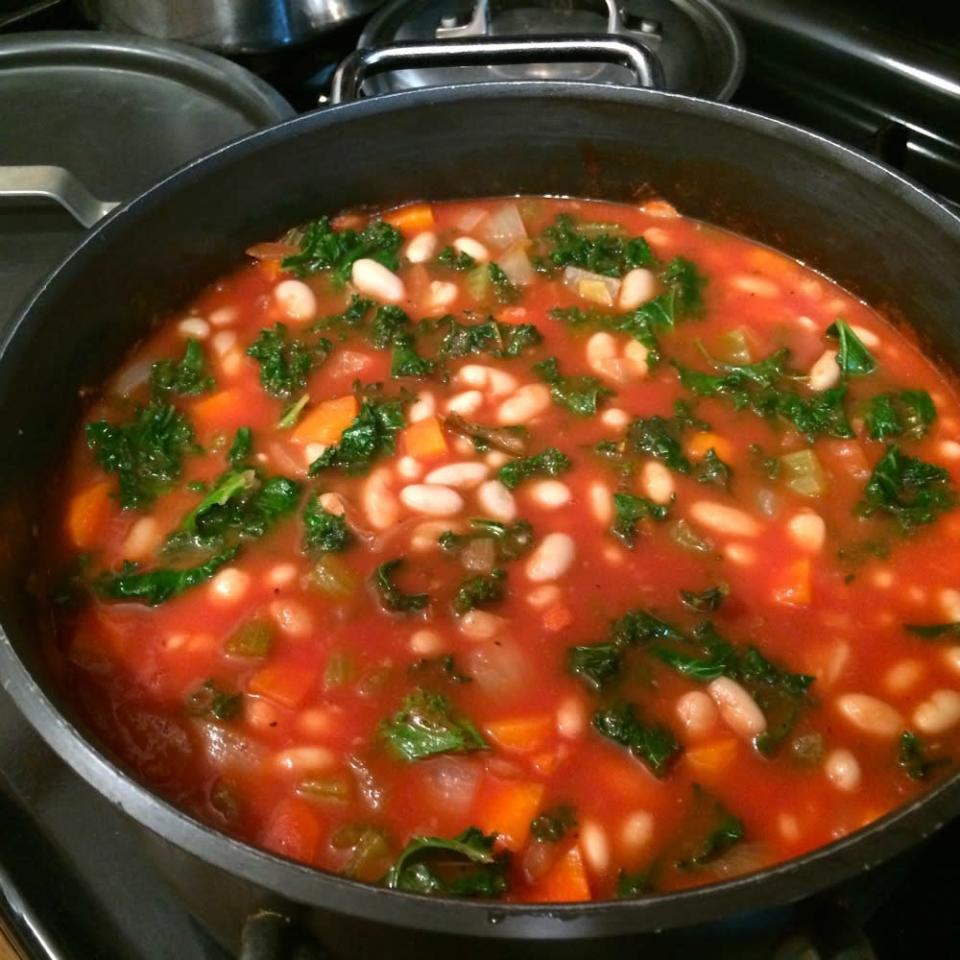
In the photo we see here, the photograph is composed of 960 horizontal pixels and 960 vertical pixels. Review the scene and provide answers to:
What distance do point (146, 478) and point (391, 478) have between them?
1.58ft

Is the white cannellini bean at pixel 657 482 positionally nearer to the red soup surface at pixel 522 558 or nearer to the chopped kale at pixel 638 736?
the red soup surface at pixel 522 558

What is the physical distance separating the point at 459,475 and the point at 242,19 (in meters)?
1.74

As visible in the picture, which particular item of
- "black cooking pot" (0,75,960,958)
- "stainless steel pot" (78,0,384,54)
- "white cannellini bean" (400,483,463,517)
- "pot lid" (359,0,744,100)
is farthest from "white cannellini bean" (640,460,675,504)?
"stainless steel pot" (78,0,384,54)

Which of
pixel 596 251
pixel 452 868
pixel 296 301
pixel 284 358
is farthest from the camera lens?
pixel 596 251

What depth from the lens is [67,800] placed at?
5.79 feet

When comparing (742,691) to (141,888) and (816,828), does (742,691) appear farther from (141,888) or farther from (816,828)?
(141,888)

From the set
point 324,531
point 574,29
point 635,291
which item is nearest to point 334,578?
point 324,531

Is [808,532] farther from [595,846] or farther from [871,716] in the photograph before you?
[595,846]

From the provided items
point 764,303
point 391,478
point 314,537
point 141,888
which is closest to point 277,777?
point 141,888

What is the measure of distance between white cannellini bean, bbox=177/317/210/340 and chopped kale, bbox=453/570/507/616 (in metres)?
0.91

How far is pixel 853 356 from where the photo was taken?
2258 mm

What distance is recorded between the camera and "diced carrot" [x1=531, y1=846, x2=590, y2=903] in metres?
1.48

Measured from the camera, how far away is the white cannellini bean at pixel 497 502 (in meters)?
1.96

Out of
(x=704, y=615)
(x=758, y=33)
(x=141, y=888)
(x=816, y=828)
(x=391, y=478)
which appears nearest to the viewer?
(x=816, y=828)
